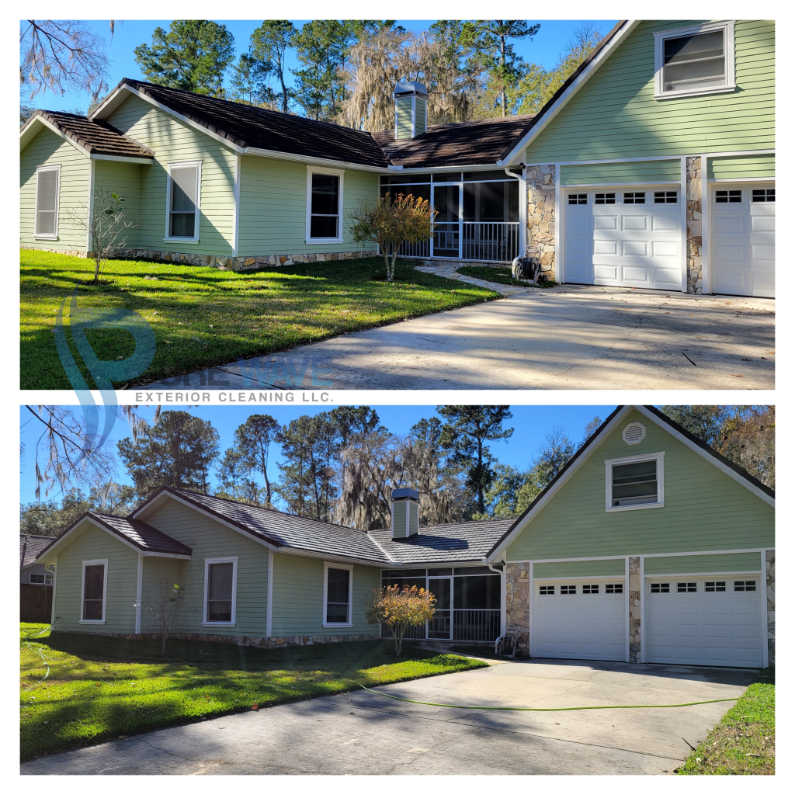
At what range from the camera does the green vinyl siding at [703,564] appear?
27.5 feet

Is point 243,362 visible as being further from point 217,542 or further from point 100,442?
point 217,542

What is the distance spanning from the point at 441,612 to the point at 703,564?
618 cm

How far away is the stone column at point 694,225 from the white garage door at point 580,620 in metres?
5.36

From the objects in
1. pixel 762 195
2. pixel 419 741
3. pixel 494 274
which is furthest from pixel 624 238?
pixel 419 741

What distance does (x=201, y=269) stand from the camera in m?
13.3

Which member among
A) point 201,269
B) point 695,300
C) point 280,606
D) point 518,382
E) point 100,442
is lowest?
point 280,606

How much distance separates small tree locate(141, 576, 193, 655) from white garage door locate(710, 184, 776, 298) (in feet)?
33.4

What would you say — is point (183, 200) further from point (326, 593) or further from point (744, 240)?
point (744, 240)

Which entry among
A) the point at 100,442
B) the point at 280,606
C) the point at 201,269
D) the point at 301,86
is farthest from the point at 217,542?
the point at 301,86

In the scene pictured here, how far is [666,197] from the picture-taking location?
12188 millimetres

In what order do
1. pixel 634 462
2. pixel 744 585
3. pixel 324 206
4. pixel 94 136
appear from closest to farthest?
pixel 744 585 < pixel 634 462 < pixel 94 136 < pixel 324 206

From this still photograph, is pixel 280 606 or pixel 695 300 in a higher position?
pixel 695 300
